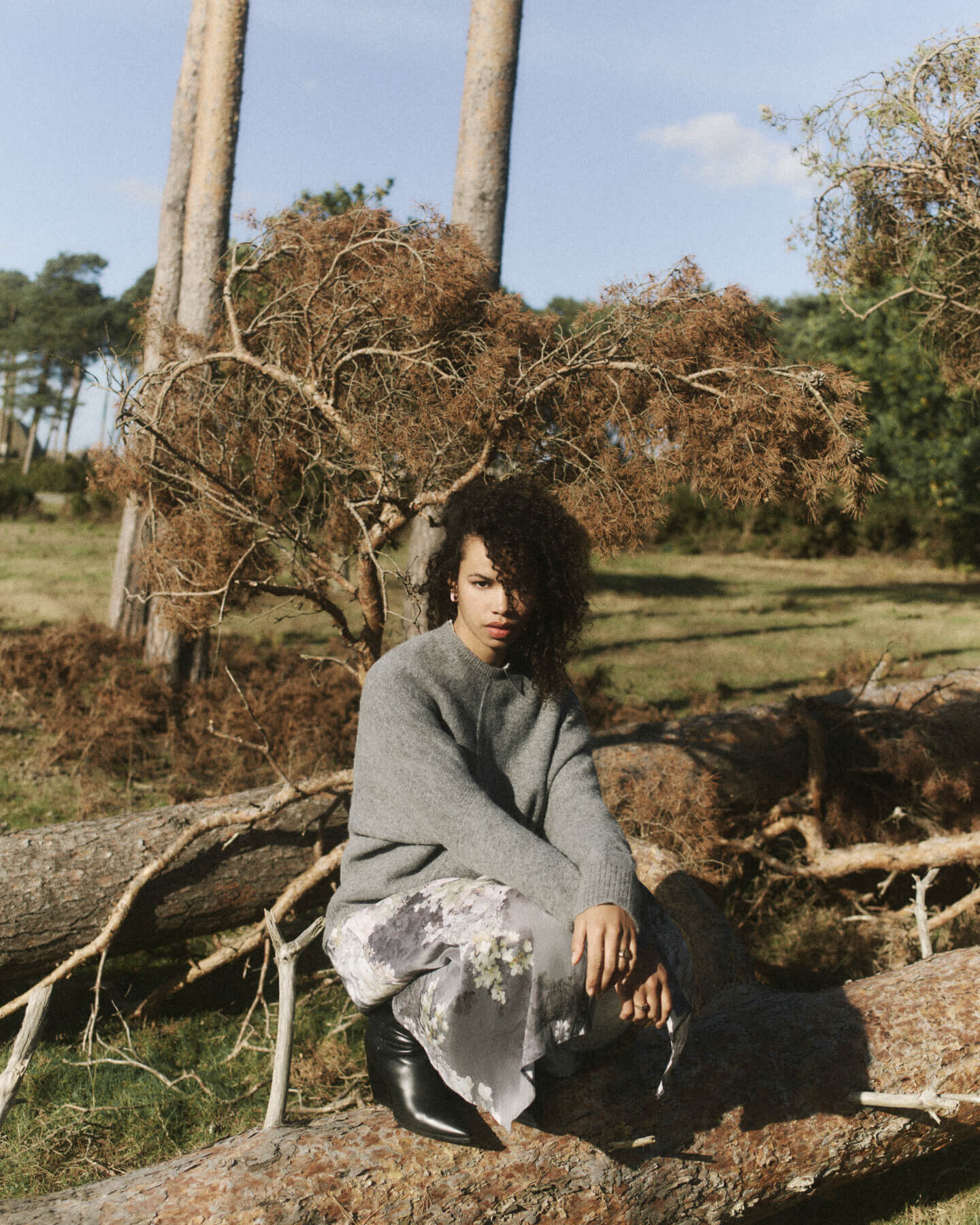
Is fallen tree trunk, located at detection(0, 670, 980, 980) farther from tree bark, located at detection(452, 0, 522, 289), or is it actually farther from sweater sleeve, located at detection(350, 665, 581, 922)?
tree bark, located at detection(452, 0, 522, 289)

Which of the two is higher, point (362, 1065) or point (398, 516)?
point (398, 516)

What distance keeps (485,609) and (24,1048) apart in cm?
182

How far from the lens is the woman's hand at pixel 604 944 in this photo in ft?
7.07

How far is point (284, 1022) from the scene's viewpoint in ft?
9.41

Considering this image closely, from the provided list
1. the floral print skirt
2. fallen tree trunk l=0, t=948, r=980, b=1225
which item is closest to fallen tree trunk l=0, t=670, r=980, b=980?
fallen tree trunk l=0, t=948, r=980, b=1225

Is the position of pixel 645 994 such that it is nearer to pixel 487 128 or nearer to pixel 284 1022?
pixel 284 1022

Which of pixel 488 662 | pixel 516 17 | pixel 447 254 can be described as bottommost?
pixel 488 662

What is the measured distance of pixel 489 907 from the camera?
90.0 inches

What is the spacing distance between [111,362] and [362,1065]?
3012 mm

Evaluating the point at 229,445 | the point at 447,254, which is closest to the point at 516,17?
the point at 447,254

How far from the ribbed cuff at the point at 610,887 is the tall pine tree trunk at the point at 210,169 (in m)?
6.30

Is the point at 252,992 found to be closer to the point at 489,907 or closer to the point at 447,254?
the point at 489,907

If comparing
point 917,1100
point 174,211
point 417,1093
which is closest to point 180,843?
point 417,1093

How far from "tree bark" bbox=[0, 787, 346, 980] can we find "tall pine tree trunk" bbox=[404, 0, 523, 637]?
77.1 inches
